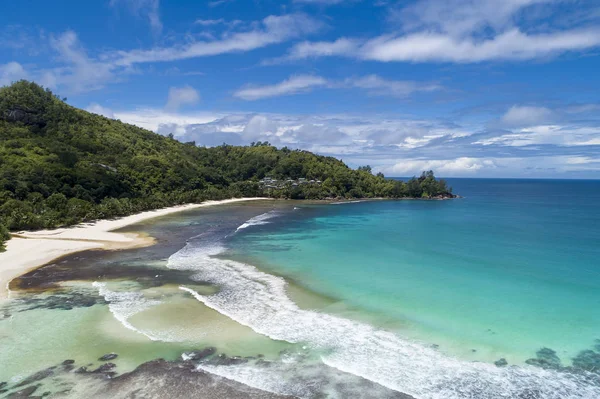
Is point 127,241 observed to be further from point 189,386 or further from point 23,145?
point 23,145

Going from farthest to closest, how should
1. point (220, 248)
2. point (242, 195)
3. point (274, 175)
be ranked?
point (274, 175), point (242, 195), point (220, 248)

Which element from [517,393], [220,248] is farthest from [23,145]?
[517,393]

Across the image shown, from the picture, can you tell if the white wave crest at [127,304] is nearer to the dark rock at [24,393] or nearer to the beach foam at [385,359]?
the beach foam at [385,359]

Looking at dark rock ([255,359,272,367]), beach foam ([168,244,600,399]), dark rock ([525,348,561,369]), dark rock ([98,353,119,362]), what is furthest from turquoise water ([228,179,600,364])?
dark rock ([98,353,119,362])

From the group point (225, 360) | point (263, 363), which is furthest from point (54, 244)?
point (263, 363)

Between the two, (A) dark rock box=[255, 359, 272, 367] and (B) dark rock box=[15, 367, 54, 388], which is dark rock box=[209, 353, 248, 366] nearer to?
(A) dark rock box=[255, 359, 272, 367]
